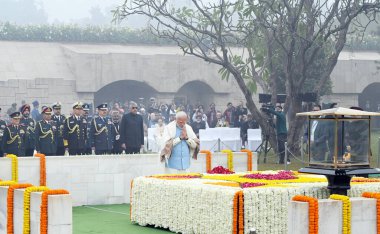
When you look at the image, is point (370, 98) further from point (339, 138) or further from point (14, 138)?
point (339, 138)

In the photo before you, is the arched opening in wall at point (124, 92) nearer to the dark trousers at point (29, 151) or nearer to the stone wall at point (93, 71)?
the stone wall at point (93, 71)

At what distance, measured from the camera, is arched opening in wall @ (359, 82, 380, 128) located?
52.7 metres

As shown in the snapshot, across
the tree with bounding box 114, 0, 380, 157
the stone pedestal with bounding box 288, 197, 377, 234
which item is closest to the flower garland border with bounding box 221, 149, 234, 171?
the stone pedestal with bounding box 288, 197, 377, 234

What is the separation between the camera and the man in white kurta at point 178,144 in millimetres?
16906

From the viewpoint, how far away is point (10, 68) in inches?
1716

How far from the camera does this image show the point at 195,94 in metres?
48.6

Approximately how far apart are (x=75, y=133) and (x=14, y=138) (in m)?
1.43

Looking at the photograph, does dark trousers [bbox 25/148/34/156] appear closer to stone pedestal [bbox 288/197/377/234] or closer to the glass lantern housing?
the glass lantern housing

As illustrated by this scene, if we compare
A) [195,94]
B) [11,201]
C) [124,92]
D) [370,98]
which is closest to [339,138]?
[11,201]

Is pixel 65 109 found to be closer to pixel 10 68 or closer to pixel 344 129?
pixel 10 68

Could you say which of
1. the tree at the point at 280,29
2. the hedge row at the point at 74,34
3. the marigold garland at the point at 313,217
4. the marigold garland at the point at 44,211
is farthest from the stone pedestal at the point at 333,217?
the hedge row at the point at 74,34

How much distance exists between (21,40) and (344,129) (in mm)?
36186

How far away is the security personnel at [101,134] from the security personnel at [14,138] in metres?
1.85

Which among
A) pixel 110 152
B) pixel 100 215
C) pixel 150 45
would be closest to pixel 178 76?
pixel 150 45
